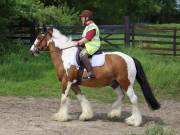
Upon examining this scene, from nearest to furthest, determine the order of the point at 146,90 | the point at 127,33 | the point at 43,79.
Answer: the point at 146,90 < the point at 43,79 < the point at 127,33

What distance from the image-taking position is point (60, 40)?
11445 mm

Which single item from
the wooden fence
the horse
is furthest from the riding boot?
the wooden fence

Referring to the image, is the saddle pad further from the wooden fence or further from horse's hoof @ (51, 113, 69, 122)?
the wooden fence

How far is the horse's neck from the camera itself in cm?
1113

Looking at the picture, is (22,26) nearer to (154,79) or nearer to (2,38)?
(2,38)

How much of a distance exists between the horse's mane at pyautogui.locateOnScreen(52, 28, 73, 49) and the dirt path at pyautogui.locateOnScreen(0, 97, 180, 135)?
5.17ft

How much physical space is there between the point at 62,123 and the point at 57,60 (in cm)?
149

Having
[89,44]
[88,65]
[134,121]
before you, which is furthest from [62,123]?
[89,44]

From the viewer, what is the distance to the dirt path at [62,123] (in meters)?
9.66

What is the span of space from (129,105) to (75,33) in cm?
1010

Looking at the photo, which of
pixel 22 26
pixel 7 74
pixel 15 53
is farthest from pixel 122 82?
pixel 22 26

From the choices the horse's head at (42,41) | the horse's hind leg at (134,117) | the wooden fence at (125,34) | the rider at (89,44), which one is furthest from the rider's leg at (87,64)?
the wooden fence at (125,34)

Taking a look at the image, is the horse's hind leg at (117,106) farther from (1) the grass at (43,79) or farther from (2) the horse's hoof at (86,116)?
(1) the grass at (43,79)

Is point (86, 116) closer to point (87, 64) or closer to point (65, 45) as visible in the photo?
point (87, 64)
